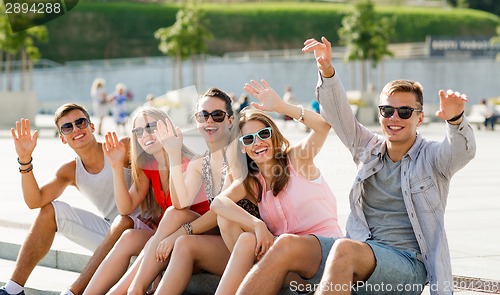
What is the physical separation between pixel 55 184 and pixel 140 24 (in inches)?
2222

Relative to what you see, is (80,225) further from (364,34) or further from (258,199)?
(364,34)

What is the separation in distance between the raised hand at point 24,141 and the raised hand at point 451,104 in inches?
104

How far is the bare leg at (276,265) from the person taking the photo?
13.2ft

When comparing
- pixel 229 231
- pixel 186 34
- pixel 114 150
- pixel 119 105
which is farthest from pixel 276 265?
pixel 186 34

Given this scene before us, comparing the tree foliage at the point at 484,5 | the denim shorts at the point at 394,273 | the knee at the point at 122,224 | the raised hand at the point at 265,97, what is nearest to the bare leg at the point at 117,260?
the knee at the point at 122,224

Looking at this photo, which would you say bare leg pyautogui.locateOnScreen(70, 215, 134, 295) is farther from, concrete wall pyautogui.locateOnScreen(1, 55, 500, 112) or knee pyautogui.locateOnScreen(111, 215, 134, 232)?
concrete wall pyautogui.locateOnScreen(1, 55, 500, 112)

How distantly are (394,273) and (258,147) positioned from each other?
100 cm

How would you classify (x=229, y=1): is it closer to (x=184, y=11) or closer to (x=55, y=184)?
(x=184, y=11)

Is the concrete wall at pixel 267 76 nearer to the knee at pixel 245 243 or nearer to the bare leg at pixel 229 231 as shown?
the bare leg at pixel 229 231

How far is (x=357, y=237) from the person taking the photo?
4.32 metres

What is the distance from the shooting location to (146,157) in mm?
5250

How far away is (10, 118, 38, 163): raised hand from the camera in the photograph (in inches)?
213

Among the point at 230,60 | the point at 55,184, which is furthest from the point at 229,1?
the point at 55,184

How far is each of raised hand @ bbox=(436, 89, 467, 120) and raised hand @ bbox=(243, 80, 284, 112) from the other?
94 centimetres
